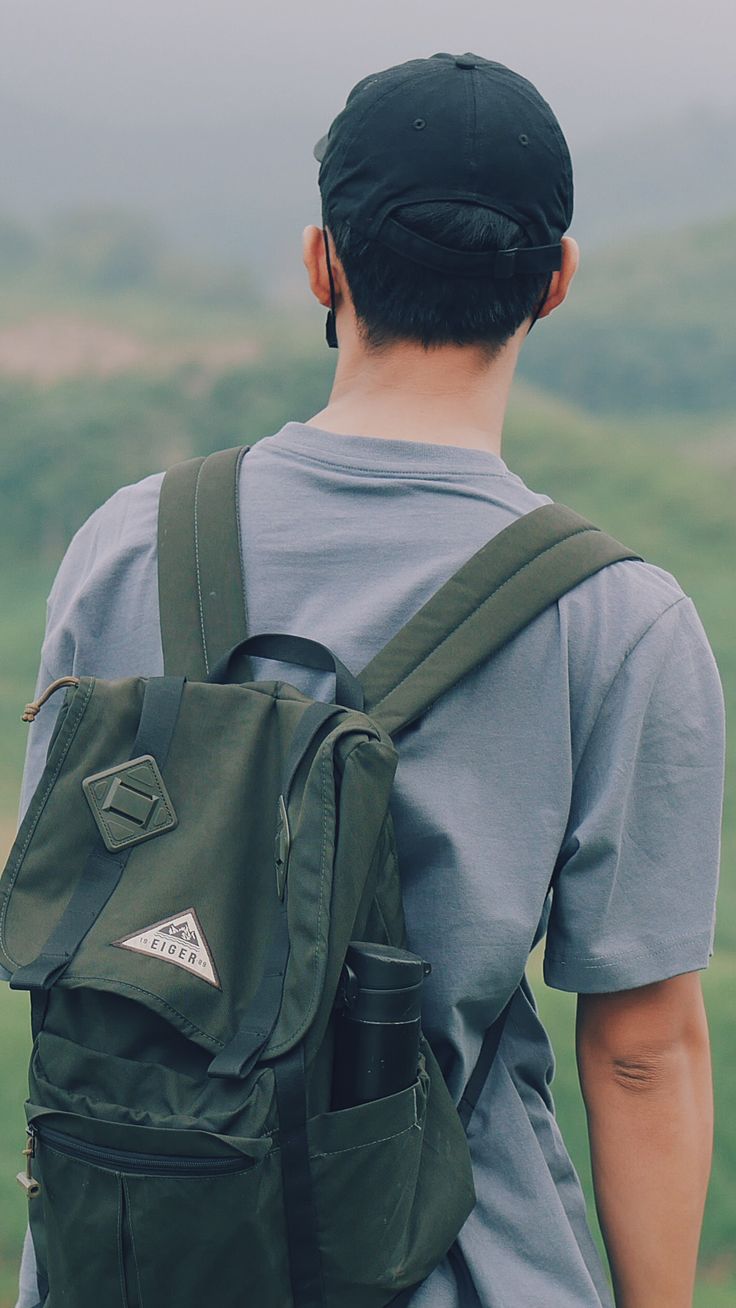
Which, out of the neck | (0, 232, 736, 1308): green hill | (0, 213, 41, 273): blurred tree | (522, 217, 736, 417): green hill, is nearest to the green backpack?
the neck

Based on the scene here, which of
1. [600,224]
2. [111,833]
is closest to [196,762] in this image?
[111,833]

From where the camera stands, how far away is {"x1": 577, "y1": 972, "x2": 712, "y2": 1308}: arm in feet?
3.07

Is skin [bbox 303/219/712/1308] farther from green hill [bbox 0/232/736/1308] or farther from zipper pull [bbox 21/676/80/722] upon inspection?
green hill [bbox 0/232/736/1308]

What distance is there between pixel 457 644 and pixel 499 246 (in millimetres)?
249

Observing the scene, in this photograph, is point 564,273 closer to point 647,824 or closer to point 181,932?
point 647,824

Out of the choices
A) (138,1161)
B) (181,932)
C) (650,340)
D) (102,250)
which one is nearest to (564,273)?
(181,932)

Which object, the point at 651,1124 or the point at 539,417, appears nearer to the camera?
the point at 651,1124

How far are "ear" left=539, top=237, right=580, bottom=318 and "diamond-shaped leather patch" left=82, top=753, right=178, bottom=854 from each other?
0.39 metres

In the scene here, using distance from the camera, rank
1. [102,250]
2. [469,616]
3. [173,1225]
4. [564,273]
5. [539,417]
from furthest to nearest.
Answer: [102,250] < [539,417] < [564,273] < [469,616] < [173,1225]

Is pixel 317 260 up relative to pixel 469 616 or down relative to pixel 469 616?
up

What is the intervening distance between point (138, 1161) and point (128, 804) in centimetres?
19

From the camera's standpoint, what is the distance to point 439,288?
908mm

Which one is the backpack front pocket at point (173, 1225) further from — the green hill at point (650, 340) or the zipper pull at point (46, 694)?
the green hill at point (650, 340)

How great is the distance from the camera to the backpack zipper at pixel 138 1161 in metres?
0.74
